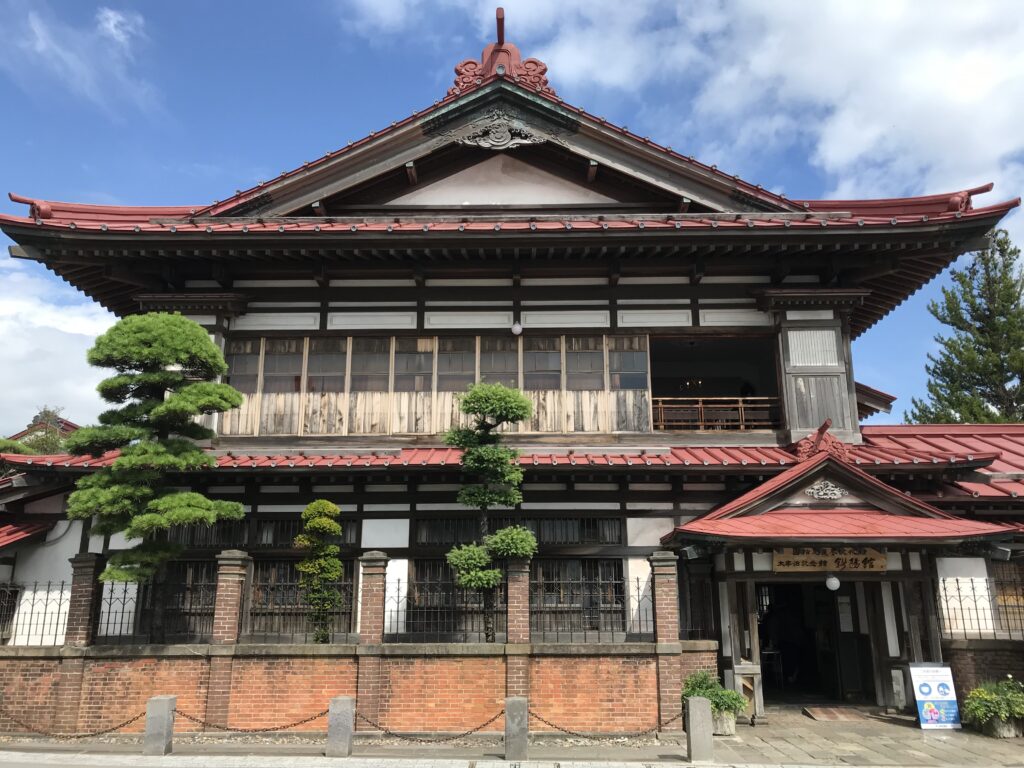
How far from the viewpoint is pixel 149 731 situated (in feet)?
34.3

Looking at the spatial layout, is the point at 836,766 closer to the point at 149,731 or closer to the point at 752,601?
the point at 752,601

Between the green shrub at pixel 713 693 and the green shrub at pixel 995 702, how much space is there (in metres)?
3.96

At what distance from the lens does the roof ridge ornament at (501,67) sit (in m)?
17.4

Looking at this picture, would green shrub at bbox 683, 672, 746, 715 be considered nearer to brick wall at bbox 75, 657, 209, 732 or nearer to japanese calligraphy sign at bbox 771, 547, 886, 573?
japanese calligraphy sign at bbox 771, 547, 886, 573

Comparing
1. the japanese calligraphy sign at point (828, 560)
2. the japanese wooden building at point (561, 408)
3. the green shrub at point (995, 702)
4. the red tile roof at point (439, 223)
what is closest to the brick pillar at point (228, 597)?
the japanese wooden building at point (561, 408)

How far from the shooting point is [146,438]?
40.4 feet

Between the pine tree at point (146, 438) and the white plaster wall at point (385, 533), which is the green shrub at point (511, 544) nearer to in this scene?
the white plaster wall at point (385, 533)

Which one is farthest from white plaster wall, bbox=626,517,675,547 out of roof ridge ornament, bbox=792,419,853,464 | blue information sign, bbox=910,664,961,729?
blue information sign, bbox=910,664,961,729

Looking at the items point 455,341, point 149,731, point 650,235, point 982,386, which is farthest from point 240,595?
point 982,386

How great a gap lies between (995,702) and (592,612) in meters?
6.86

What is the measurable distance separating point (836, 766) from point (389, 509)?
28.6 ft

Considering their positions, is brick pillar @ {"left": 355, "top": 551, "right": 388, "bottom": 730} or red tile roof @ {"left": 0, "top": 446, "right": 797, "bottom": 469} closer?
brick pillar @ {"left": 355, "top": 551, "right": 388, "bottom": 730}

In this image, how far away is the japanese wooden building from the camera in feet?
43.3

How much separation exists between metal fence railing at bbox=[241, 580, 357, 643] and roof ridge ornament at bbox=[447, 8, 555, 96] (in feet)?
39.0
